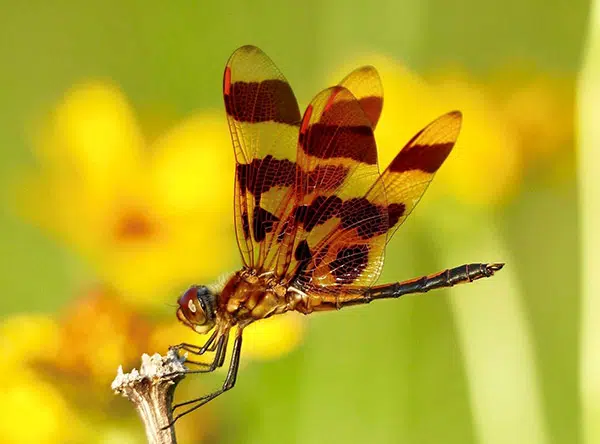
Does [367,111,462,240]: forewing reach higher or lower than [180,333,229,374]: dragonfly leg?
higher

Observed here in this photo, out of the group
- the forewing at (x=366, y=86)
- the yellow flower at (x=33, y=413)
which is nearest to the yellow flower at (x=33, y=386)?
the yellow flower at (x=33, y=413)

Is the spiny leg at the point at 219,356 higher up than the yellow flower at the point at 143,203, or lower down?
lower down

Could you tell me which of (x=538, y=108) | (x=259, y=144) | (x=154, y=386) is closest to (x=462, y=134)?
(x=538, y=108)

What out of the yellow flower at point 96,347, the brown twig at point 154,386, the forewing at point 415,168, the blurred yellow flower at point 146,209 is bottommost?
the brown twig at point 154,386

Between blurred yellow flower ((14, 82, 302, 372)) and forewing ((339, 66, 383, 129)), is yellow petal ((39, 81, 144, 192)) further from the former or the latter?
forewing ((339, 66, 383, 129))

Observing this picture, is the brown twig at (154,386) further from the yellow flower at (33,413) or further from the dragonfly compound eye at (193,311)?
the yellow flower at (33,413)

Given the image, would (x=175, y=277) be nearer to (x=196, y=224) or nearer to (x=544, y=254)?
(x=196, y=224)

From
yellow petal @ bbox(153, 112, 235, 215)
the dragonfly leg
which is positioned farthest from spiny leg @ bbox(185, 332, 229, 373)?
yellow petal @ bbox(153, 112, 235, 215)

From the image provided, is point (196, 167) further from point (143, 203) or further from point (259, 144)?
point (259, 144)

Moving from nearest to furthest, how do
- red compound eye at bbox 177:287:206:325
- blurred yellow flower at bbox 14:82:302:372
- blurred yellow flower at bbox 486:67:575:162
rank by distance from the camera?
1. red compound eye at bbox 177:287:206:325
2. blurred yellow flower at bbox 14:82:302:372
3. blurred yellow flower at bbox 486:67:575:162
